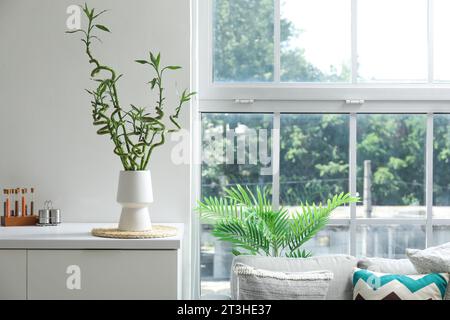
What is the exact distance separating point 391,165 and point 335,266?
2.33ft

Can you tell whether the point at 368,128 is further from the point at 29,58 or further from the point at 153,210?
the point at 29,58

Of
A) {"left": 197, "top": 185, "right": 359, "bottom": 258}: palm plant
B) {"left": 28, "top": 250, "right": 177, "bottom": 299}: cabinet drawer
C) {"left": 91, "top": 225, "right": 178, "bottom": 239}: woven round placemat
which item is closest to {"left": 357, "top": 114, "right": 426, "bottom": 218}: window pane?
{"left": 197, "top": 185, "right": 359, "bottom": 258}: palm plant

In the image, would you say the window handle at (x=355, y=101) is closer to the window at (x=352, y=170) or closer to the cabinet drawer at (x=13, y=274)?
the window at (x=352, y=170)

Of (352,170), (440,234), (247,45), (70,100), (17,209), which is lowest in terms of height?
(440,234)

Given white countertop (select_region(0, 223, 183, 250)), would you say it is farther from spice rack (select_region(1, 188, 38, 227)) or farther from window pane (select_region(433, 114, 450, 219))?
window pane (select_region(433, 114, 450, 219))

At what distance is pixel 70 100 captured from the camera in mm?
2939

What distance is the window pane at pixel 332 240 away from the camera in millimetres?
3133

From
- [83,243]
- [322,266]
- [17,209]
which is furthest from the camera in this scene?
[17,209]

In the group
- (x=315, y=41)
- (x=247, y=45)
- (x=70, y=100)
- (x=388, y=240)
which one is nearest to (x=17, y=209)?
(x=70, y=100)

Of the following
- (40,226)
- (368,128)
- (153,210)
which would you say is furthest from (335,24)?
(40,226)

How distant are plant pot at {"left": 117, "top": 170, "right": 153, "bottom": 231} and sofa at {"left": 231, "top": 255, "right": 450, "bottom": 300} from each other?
440mm

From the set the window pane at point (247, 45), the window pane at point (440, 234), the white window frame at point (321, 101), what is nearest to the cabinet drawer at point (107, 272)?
the white window frame at point (321, 101)

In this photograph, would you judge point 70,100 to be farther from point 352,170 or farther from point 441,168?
point 441,168
